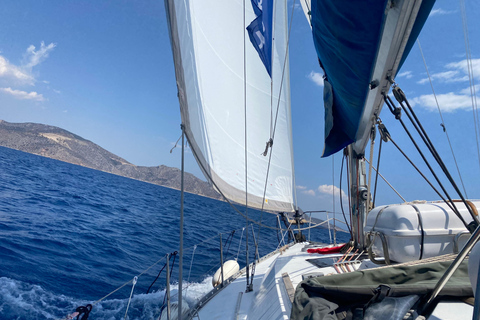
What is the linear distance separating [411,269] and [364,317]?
1.76 feet

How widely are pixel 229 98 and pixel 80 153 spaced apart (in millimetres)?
164882

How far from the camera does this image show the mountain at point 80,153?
118312 millimetres

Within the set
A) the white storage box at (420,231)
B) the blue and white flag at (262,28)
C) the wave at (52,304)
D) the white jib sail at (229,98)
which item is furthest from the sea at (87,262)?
the blue and white flag at (262,28)

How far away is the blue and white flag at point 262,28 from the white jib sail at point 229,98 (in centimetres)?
37

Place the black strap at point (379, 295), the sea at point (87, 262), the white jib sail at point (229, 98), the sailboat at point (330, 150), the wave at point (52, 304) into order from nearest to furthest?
the black strap at point (379, 295) → the sailboat at point (330, 150) → the white jib sail at point (229, 98) → the wave at point (52, 304) → the sea at point (87, 262)

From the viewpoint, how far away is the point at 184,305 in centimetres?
338

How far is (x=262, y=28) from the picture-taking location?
3873 millimetres

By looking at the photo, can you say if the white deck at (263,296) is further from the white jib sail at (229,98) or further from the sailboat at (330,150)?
the white jib sail at (229,98)

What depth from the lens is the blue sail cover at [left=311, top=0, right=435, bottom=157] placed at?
171 cm

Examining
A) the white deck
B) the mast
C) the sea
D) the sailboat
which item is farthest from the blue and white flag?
the white deck

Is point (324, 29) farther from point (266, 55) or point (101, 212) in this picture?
point (101, 212)

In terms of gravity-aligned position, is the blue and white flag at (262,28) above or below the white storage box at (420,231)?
above

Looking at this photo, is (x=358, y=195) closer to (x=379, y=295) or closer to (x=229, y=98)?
(x=229, y=98)

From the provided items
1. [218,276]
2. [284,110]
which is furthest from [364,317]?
[284,110]
